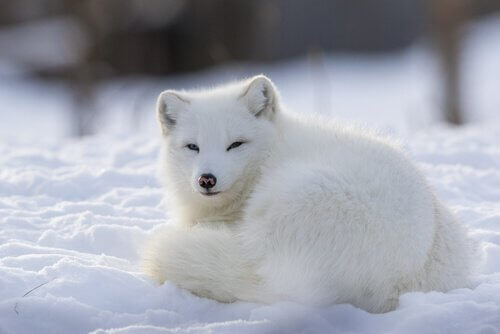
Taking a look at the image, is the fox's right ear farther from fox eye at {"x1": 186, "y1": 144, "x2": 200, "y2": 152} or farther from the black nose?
the black nose

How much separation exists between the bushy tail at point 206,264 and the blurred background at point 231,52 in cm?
972

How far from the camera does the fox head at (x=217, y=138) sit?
3.46 m

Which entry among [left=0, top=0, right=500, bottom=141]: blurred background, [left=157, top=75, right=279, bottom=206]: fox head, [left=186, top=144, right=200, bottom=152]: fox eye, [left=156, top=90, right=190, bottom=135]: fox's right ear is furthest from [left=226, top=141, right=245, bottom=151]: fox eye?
[left=0, top=0, right=500, bottom=141]: blurred background

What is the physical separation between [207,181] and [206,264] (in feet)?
1.65

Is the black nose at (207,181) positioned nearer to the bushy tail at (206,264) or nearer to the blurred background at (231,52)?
the bushy tail at (206,264)

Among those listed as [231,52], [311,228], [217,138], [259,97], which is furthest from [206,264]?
[231,52]

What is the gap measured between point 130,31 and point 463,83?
25.1ft

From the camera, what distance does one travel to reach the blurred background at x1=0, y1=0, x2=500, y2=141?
13914 mm

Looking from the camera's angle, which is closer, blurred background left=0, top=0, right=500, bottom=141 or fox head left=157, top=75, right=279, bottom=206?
fox head left=157, top=75, right=279, bottom=206

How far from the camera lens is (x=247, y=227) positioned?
10.0 ft

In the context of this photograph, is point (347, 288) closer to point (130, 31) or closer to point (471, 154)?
point (471, 154)

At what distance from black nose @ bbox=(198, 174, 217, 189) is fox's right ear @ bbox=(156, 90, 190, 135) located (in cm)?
53

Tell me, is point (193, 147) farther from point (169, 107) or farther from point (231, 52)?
point (231, 52)

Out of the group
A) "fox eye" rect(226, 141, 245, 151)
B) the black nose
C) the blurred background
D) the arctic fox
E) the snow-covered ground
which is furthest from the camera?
the blurred background
